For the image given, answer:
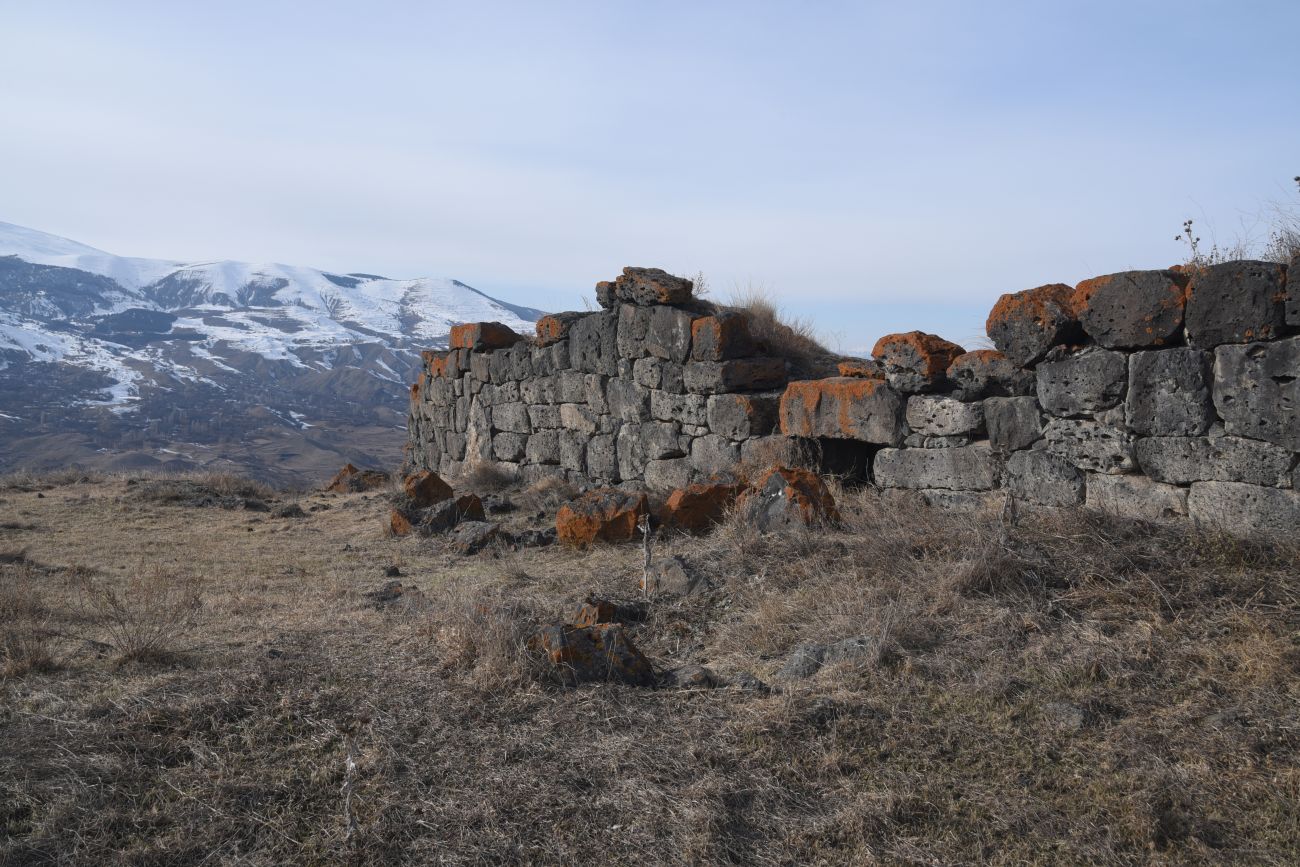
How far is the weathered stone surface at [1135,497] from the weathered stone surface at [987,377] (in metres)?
0.89

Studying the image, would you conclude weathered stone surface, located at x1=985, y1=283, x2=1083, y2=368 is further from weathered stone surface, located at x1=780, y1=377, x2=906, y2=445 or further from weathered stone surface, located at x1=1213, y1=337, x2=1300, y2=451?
weathered stone surface, located at x1=780, y1=377, x2=906, y2=445

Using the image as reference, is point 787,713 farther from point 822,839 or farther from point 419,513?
point 419,513

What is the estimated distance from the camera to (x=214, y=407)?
67312 mm

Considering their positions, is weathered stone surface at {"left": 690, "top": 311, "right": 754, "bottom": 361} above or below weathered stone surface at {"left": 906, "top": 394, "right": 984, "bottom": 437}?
above

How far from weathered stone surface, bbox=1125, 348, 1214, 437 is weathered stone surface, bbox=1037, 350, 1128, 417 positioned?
0.31ft

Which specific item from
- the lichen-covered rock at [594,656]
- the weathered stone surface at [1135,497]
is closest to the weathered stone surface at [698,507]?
the weathered stone surface at [1135,497]

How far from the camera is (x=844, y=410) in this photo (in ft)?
26.0

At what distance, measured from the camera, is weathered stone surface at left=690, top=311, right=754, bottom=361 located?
9141 millimetres

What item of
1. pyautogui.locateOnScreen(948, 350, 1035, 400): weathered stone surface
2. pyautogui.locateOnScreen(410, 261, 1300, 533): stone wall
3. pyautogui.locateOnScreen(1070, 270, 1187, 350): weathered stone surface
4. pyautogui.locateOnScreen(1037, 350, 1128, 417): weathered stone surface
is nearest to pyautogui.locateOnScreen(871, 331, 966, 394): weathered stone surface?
pyautogui.locateOnScreen(410, 261, 1300, 533): stone wall

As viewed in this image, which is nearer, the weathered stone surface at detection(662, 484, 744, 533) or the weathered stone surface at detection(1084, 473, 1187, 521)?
the weathered stone surface at detection(1084, 473, 1187, 521)

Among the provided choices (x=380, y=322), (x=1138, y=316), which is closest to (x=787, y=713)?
(x=1138, y=316)

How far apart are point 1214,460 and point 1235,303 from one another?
3.18 ft

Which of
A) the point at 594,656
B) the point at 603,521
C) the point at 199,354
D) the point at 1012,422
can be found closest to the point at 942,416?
the point at 1012,422

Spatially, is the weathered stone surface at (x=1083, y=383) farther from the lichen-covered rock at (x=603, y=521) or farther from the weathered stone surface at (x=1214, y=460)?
the lichen-covered rock at (x=603, y=521)
